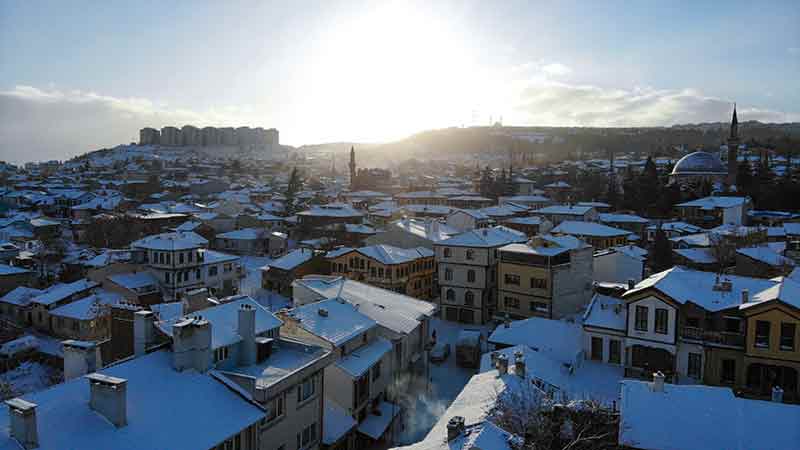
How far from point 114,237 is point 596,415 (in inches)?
1765

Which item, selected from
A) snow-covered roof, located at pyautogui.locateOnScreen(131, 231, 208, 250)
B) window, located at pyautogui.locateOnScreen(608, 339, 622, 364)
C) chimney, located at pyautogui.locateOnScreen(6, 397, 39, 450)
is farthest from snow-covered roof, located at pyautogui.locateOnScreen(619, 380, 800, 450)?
snow-covered roof, located at pyautogui.locateOnScreen(131, 231, 208, 250)

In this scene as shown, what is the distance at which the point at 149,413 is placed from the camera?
10.9 meters

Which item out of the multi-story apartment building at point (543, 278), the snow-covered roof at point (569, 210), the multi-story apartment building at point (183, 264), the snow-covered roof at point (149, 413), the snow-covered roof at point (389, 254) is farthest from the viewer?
the snow-covered roof at point (569, 210)

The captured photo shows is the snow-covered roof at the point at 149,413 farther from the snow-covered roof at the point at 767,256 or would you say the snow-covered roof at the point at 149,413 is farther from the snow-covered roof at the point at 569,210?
the snow-covered roof at the point at 569,210

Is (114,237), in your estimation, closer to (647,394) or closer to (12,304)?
(12,304)

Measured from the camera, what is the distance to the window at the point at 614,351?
755 inches

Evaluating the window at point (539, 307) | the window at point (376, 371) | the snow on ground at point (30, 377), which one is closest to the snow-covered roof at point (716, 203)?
the window at point (539, 307)

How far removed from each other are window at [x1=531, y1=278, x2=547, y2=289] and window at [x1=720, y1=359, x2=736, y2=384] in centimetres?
1124

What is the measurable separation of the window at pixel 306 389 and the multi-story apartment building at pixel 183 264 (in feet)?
68.3

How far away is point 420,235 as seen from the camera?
37031mm

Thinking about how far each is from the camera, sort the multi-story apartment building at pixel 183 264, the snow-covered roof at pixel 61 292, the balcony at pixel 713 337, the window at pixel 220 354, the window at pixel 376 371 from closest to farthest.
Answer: the window at pixel 220 354
the balcony at pixel 713 337
the window at pixel 376 371
the snow-covered roof at pixel 61 292
the multi-story apartment building at pixel 183 264

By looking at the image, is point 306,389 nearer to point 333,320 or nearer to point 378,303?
point 333,320

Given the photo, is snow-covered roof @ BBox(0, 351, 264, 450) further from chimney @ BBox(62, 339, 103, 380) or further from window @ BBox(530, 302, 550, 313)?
window @ BBox(530, 302, 550, 313)

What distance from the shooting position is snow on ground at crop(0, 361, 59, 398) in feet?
78.4
